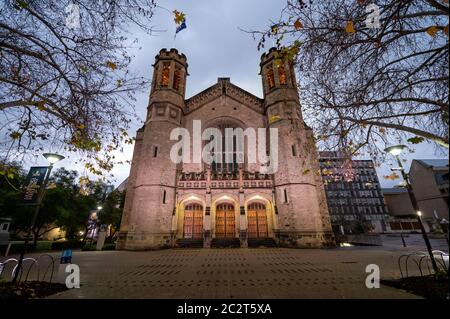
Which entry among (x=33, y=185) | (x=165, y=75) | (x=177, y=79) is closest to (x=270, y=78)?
(x=177, y=79)

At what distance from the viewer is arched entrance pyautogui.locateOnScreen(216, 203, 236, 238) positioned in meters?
18.4

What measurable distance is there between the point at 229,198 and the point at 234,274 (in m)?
12.5

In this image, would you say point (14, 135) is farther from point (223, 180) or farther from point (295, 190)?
point (295, 190)

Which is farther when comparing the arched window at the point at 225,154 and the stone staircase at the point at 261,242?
the arched window at the point at 225,154

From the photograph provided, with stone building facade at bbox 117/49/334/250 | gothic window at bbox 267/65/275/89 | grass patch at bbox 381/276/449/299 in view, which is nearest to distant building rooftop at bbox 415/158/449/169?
stone building facade at bbox 117/49/334/250

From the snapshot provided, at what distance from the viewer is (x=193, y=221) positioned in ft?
61.5

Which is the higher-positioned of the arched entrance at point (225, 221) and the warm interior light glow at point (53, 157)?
the warm interior light glow at point (53, 157)

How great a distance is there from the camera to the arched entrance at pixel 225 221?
60.4 ft

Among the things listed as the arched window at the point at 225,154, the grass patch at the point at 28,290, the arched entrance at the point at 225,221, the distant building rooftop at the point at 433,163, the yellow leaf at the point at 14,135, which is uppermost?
the distant building rooftop at the point at 433,163

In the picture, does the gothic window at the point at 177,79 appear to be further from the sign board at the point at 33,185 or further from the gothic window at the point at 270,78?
the sign board at the point at 33,185

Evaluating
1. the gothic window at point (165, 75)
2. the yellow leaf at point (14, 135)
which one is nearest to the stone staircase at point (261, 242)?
the yellow leaf at point (14, 135)

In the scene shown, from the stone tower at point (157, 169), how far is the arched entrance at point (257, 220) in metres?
7.21
